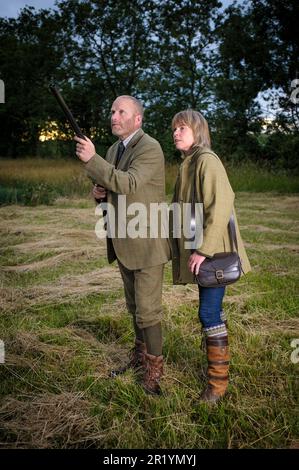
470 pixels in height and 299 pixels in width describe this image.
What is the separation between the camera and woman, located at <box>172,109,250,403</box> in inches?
80.3

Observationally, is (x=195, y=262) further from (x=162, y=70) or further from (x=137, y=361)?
(x=162, y=70)

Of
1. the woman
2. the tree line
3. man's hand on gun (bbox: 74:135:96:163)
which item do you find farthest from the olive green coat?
the tree line

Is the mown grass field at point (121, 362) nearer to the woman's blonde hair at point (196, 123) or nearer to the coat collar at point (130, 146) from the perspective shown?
the coat collar at point (130, 146)

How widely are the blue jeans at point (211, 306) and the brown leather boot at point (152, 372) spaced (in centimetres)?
42

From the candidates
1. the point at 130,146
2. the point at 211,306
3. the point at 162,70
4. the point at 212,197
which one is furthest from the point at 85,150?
the point at 162,70

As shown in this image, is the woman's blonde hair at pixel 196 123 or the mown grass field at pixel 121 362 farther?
the woman's blonde hair at pixel 196 123

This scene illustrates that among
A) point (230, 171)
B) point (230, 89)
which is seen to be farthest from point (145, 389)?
point (230, 89)

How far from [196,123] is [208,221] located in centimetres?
55

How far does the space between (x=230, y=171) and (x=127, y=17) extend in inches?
503

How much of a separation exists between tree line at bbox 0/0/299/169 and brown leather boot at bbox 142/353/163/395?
16898 mm

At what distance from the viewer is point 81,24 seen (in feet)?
72.1

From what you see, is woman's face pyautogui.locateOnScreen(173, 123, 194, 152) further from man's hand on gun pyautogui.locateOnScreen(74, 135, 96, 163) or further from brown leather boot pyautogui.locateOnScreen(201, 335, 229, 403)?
brown leather boot pyautogui.locateOnScreen(201, 335, 229, 403)

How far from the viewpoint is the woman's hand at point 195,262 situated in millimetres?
2066

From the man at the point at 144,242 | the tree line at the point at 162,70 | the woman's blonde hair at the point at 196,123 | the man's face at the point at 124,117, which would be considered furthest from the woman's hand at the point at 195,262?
the tree line at the point at 162,70
